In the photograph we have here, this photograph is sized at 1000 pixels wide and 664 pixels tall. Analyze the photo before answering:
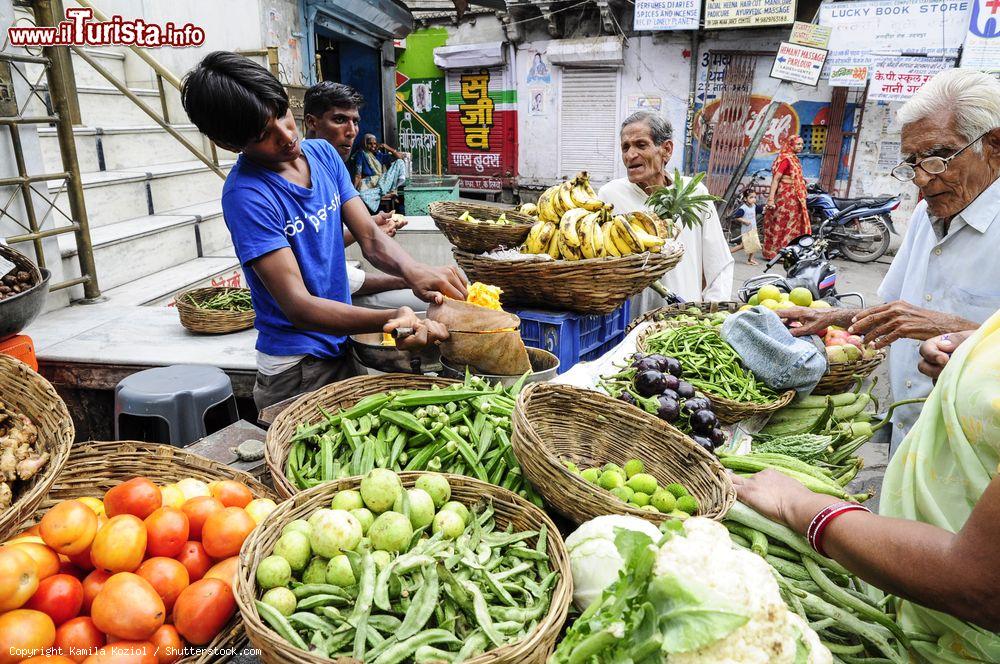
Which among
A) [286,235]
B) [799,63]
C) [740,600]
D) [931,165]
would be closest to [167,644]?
[740,600]

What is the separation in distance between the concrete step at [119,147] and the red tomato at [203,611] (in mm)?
6406

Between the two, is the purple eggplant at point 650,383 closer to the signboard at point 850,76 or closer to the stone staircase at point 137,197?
the stone staircase at point 137,197

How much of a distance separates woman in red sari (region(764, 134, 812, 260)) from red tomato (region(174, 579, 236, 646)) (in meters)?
12.4

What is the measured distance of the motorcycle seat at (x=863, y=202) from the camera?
1220cm

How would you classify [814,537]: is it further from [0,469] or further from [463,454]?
[0,469]

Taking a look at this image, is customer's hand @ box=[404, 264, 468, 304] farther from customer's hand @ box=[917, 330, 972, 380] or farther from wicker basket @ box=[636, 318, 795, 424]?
customer's hand @ box=[917, 330, 972, 380]

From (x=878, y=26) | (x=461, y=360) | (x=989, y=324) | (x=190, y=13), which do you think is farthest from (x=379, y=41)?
(x=989, y=324)

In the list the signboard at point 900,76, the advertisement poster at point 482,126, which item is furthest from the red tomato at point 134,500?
the advertisement poster at point 482,126

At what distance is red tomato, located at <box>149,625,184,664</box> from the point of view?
4.85ft

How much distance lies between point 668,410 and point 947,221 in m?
1.86

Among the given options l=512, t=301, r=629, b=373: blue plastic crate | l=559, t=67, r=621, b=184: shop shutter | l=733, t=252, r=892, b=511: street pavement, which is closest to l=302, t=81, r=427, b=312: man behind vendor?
l=512, t=301, r=629, b=373: blue plastic crate

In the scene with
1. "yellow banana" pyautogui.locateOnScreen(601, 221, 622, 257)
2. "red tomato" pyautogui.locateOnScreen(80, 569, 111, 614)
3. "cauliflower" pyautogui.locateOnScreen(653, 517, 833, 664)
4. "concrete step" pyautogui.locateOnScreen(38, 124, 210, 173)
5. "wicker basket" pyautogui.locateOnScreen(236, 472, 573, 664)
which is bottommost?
"red tomato" pyautogui.locateOnScreen(80, 569, 111, 614)

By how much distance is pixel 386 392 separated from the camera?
2.61 meters

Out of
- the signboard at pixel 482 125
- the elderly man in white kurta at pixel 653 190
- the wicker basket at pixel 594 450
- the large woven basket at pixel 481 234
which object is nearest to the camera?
the wicker basket at pixel 594 450
